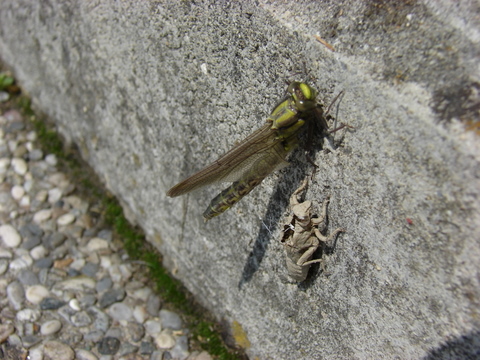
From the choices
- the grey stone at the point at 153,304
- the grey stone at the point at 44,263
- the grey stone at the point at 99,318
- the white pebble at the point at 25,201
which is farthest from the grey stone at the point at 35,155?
the grey stone at the point at 153,304

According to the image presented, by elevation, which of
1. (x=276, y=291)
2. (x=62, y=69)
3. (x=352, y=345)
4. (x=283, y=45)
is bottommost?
(x=62, y=69)

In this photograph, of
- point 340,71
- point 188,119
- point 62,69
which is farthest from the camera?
point 62,69

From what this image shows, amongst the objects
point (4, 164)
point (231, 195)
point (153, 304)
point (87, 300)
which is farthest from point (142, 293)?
point (4, 164)

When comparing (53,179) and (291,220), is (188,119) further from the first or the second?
(53,179)

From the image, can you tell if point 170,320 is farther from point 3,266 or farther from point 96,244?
point 3,266

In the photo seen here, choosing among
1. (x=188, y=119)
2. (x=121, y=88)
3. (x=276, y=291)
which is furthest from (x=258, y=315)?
(x=121, y=88)

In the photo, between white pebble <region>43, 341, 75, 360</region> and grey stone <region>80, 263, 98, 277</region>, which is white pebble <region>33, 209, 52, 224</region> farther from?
white pebble <region>43, 341, 75, 360</region>

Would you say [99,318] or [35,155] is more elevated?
[99,318]
